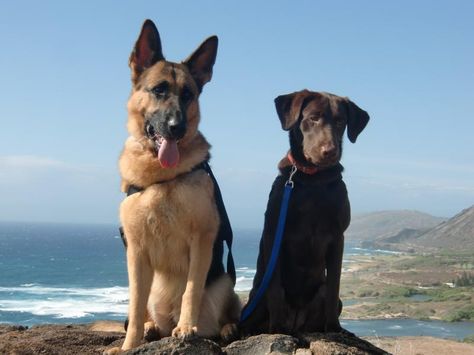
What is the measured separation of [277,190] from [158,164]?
4.54 ft

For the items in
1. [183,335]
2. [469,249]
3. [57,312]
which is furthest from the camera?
[469,249]

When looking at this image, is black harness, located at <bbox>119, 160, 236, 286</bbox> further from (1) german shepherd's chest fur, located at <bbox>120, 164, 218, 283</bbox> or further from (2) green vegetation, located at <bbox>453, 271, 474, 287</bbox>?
(2) green vegetation, located at <bbox>453, 271, 474, 287</bbox>

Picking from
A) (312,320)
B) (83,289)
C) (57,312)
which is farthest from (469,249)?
(312,320)

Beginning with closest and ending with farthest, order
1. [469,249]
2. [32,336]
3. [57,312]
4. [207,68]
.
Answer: [207,68]
[32,336]
[57,312]
[469,249]

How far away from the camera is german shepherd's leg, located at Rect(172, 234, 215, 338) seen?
219 inches

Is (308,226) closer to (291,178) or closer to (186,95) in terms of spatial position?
(291,178)

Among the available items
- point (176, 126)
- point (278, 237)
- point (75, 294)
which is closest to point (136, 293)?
point (278, 237)

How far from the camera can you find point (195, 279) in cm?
563

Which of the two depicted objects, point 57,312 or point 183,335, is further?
point 57,312

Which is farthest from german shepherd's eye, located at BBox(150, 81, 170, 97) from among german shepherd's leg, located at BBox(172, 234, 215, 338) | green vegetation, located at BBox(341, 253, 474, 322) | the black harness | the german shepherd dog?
green vegetation, located at BBox(341, 253, 474, 322)

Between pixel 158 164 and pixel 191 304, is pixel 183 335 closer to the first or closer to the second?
pixel 191 304

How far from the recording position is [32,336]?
22.6 feet

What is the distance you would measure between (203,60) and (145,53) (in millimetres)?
623

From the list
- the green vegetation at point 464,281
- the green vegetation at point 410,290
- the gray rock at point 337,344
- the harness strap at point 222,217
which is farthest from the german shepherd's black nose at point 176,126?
the green vegetation at point 464,281
